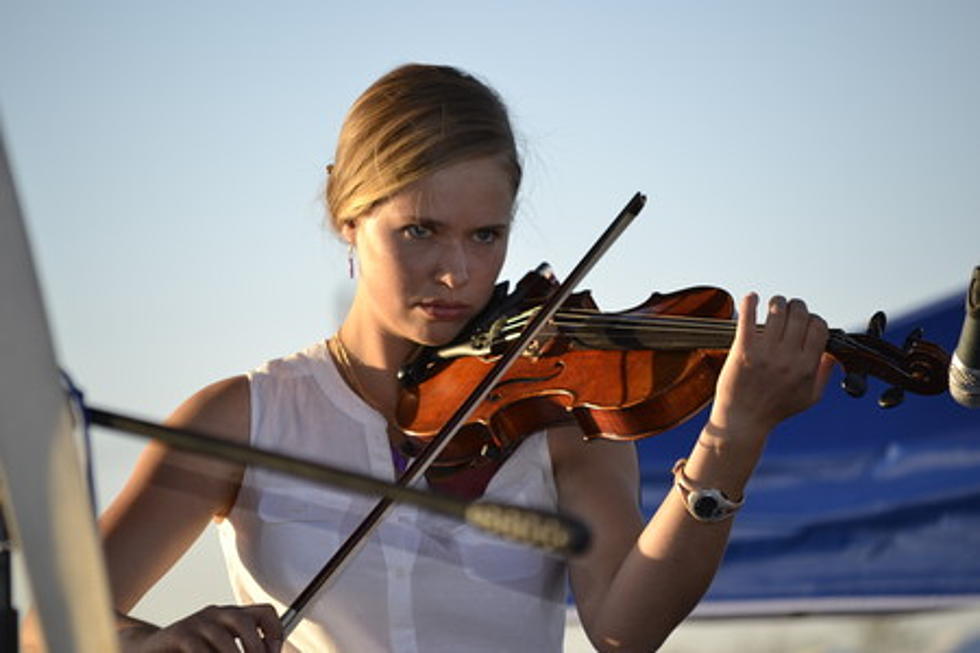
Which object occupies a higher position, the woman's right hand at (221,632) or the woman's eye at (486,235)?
the woman's eye at (486,235)

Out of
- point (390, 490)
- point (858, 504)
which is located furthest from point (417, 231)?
point (858, 504)

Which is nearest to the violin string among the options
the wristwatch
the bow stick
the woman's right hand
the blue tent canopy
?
the wristwatch

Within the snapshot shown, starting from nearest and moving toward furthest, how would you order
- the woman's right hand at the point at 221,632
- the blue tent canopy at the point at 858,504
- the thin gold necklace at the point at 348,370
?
the woman's right hand at the point at 221,632 < the thin gold necklace at the point at 348,370 < the blue tent canopy at the point at 858,504

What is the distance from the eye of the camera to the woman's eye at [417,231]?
5.29 ft

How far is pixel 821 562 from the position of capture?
9.86 feet

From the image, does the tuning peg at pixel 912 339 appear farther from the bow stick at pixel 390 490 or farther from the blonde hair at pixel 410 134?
the bow stick at pixel 390 490

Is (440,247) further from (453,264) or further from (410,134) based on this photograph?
(410,134)

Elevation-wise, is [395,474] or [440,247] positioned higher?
[440,247]

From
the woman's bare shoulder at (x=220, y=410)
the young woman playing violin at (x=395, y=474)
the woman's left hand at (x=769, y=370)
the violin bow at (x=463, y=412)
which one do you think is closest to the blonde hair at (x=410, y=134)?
the young woman playing violin at (x=395, y=474)

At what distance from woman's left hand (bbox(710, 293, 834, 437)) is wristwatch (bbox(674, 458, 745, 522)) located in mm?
63

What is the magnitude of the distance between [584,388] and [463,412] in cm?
17

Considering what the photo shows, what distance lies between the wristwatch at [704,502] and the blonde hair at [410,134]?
0.45 meters

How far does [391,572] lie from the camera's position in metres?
1.61

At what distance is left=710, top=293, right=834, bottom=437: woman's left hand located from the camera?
1392 mm
